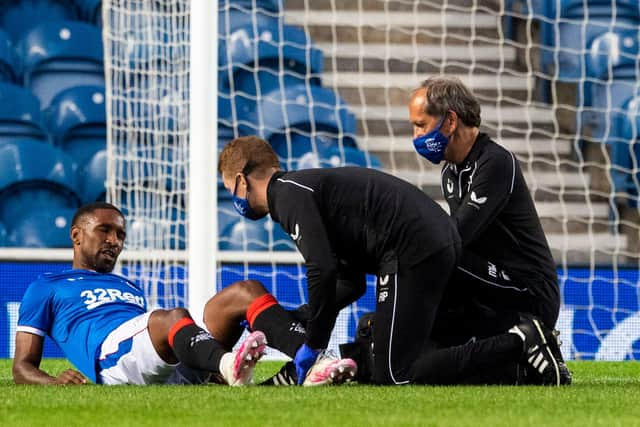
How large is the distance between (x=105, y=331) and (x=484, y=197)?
140 cm

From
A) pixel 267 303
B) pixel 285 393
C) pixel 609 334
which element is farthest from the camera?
pixel 609 334

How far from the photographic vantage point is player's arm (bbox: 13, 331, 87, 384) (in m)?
4.00

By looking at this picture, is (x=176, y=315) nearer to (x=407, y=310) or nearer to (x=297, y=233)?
(x=297, y=233)

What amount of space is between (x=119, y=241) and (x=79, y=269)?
0.61ft

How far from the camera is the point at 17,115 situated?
8.40m

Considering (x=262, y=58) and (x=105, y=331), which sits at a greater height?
(x=262, y=58)

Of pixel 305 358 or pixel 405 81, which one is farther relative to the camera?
pixel 405 81

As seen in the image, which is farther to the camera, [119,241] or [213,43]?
[213,43]

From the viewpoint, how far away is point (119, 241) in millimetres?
4539

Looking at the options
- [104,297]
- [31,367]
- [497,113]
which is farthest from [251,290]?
[497,113]

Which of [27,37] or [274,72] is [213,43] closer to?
[274,72]

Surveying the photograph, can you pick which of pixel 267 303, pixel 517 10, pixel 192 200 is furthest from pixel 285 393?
pixel 517 10

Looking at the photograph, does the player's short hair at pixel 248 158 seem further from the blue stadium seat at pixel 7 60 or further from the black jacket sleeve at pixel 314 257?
the blue stadium seat at pixel 7 60

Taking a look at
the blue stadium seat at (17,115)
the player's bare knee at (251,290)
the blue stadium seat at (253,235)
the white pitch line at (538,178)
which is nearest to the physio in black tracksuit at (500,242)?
the player's bare knee at (251,290)
